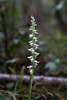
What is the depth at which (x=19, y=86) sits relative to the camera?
6.28 feet

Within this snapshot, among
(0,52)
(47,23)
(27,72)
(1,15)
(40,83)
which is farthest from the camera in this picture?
(47,23)

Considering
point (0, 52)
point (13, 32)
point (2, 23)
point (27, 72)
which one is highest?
point (2, 23)

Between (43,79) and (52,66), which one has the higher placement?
(52,66)

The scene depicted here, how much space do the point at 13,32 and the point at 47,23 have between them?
8.58 meters

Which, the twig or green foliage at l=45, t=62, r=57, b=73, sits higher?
green foliage at l=45, t=62, r=57, b=73

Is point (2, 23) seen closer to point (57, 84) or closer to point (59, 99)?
point (57, 84)

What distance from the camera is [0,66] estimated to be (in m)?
2.57

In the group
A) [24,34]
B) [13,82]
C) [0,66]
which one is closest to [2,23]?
[24,34]

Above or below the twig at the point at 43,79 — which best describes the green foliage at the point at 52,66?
above

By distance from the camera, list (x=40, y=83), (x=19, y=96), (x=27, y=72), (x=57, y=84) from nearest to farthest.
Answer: (x=19, y=96), (x=40, y=83), (x=57, y=84), (x=27, y=72)

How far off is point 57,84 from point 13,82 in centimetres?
70

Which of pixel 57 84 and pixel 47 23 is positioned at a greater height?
pixel 47 23

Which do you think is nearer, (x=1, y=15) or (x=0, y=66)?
(x=0, y=66)

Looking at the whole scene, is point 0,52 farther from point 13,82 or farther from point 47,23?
point 47,23
